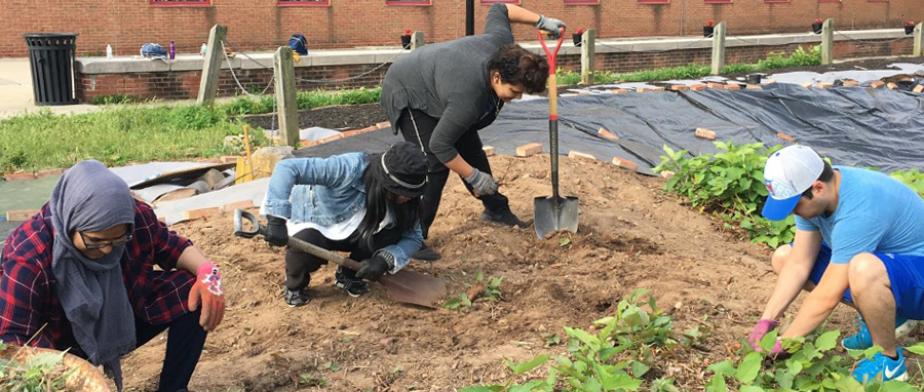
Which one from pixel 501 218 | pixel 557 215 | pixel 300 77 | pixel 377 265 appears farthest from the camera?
pixel 300 77

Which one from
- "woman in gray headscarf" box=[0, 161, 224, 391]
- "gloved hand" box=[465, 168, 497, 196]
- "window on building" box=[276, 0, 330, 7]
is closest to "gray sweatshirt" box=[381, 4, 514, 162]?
"gloved hand" box=[465, 168, 497, 196]

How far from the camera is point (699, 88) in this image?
36.4 ft

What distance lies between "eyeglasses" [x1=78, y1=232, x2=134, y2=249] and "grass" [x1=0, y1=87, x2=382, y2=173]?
572 centimetres

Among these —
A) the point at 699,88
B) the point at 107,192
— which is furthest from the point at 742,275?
the point at 699,88

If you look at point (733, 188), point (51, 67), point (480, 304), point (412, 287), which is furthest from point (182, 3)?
point (480, 304)

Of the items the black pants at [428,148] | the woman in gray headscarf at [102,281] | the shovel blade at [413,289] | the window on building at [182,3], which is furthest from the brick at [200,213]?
the window on building at [182,3]

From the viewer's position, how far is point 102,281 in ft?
10.5

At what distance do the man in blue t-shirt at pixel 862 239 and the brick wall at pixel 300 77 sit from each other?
12.3 metres

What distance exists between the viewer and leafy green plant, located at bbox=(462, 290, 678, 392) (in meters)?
3.29

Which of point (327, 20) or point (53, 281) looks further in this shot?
point (327, 20)

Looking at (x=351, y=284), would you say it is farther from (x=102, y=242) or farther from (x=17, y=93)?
(x=17, y=93)

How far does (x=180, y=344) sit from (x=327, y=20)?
16952mm

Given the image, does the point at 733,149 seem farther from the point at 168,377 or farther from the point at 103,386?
the point at 103,386

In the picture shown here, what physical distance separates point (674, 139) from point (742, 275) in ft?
13.2
